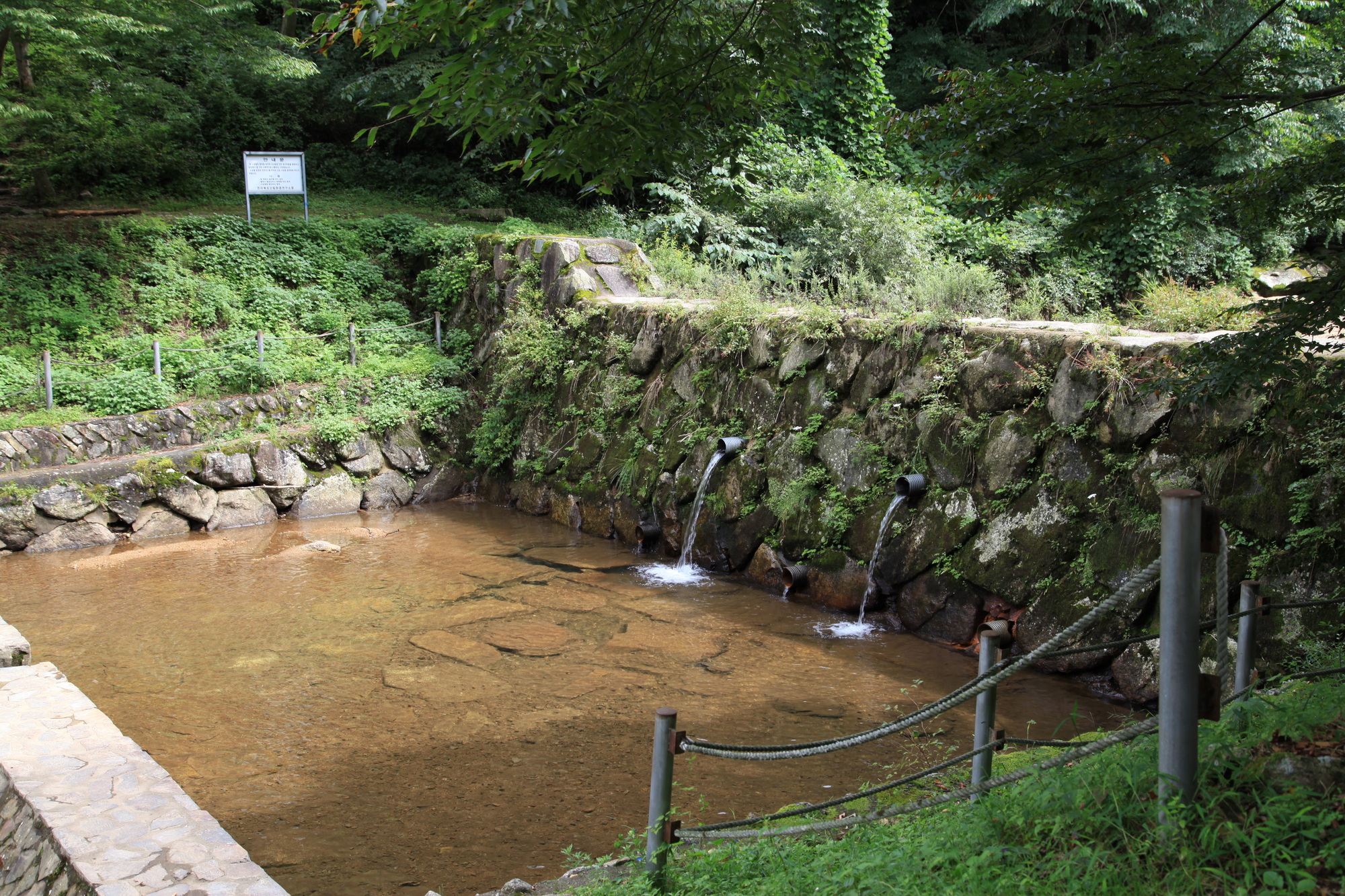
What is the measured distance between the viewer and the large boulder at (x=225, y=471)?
1159 centimetres

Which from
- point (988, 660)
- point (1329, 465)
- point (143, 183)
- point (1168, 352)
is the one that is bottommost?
point (988, 660)

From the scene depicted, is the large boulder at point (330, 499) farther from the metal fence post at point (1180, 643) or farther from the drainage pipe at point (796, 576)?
the metal fence post at point (1180, 643)

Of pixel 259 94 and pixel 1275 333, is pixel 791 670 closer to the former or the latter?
pixel 1275 333

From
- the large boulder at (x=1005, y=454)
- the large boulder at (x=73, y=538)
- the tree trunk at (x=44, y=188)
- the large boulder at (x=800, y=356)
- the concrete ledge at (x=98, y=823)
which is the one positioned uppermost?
the tree trunk at (x=44, y=188)

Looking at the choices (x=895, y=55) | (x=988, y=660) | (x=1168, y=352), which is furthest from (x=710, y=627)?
(x=895, y=55)

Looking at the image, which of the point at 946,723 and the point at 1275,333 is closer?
the point at 1275,333

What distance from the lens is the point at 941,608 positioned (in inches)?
299

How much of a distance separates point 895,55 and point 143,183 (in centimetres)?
1604

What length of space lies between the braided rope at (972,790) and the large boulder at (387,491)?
10048 mm

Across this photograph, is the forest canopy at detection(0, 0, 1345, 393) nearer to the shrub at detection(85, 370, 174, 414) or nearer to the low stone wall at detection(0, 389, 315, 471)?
the low stone wall at detection(0, 389, 315, 471)

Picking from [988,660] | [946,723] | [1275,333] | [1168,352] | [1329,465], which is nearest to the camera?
[988,660]

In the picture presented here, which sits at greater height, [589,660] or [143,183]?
[143,183]

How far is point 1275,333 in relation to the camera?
425 cm

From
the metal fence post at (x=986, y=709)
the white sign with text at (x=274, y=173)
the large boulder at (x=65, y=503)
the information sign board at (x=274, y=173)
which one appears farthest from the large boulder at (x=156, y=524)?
the metal fence post at (x=986, y=709)
